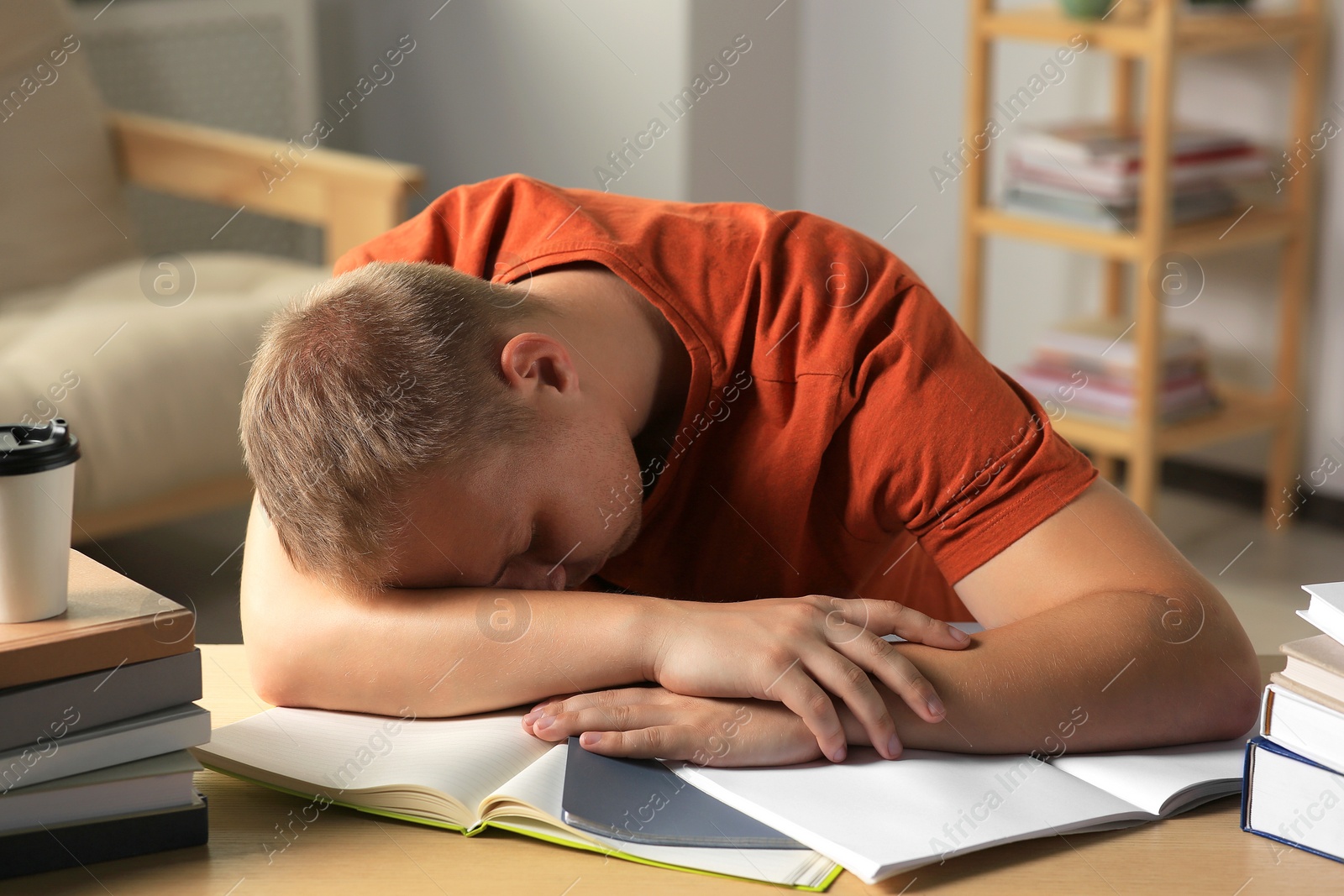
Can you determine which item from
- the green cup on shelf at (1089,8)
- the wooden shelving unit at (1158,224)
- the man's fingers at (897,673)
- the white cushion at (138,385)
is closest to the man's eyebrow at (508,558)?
the man's fingers at (897,673)

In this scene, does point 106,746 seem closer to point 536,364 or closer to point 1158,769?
point 536,364

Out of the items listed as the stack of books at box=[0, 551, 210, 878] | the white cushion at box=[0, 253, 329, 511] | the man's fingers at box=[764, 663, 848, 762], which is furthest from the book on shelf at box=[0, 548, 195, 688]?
the white cushion at box=[0, 253, 329, 511]

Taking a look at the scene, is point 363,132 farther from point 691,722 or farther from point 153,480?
point 691,722

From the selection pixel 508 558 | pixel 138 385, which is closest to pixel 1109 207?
pixel 138 385

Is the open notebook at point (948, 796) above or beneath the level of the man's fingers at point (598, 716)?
beneath

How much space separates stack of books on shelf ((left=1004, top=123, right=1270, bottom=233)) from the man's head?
6.05 feet

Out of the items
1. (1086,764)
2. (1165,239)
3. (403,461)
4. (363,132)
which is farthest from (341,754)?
(363,132)

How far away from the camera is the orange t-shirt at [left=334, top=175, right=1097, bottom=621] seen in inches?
35.6

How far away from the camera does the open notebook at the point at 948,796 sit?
677mm

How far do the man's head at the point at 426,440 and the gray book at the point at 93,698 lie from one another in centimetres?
14

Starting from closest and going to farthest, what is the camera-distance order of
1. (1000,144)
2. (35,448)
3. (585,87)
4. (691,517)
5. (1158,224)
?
(35,448)
(691,517)
(1158,224)
(1000,144)
(585,87)

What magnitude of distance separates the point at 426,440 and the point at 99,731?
229 mm

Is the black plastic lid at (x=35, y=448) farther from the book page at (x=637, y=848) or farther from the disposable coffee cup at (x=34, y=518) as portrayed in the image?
the book page at (x=637, y=848)

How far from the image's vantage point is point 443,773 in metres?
0.74
